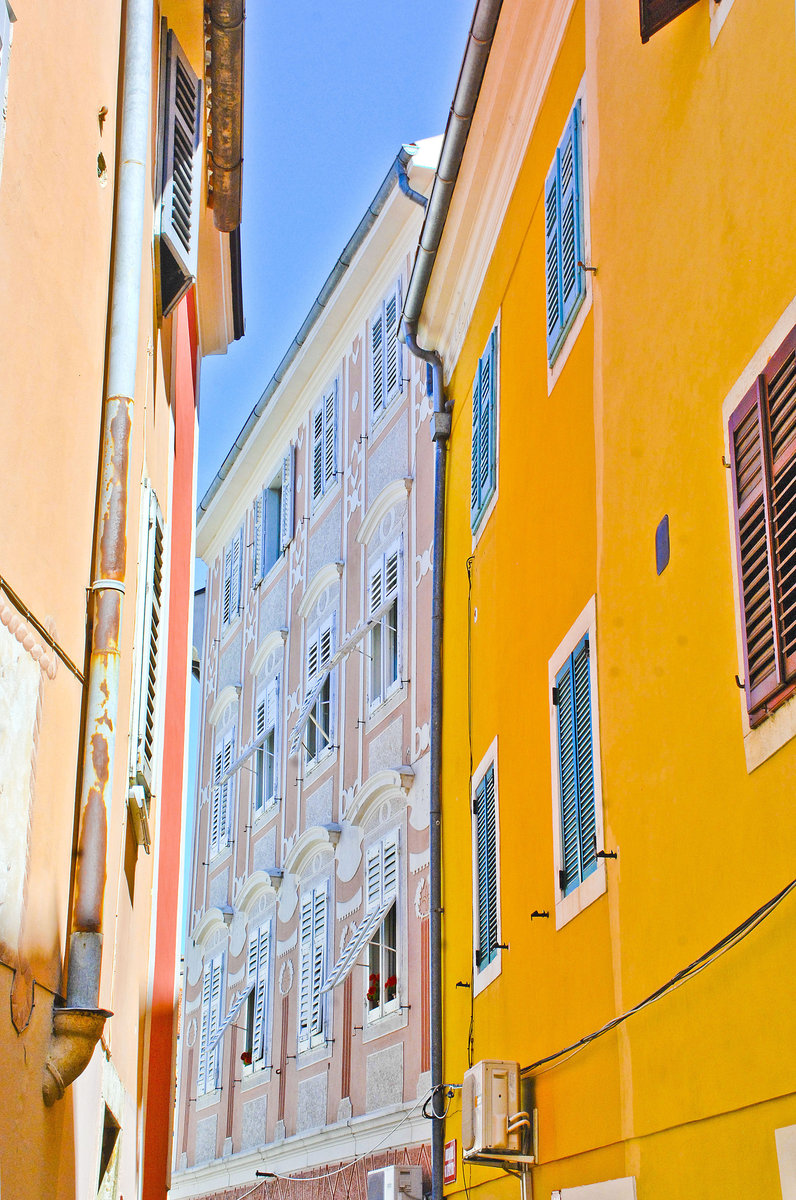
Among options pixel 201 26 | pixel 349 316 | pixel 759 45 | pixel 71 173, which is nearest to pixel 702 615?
pixel 759 45

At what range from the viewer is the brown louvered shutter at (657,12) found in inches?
250

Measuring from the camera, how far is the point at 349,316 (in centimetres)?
1930

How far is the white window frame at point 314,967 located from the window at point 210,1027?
3687 millimetres

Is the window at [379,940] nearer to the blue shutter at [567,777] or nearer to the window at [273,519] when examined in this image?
the blue shutter at [567,777]

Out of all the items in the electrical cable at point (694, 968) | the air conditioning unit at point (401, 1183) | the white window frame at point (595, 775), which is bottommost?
the air conditioning unit at point (401, 1183)

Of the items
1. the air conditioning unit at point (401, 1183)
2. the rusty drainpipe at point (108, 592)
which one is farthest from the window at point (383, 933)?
the rusty drainpipe at point (108, 592)

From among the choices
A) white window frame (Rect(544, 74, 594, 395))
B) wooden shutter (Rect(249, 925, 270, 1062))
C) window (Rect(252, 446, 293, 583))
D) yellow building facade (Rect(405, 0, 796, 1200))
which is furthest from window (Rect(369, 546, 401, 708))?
white window frame (Rect(544, 74, 594, 395))

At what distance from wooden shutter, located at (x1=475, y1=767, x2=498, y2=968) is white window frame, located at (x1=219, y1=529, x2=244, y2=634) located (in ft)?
43.1

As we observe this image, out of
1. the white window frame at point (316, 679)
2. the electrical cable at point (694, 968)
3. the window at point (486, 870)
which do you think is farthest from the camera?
the white window frame at point (316, 679)

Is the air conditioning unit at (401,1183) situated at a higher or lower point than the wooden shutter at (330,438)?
lower

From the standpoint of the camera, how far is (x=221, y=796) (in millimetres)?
22844

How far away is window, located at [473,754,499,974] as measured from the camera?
33.0ft

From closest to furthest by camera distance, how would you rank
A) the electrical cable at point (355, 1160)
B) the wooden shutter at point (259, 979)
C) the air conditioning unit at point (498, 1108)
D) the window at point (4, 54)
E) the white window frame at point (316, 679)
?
the window at point (4, 54)
the air conditioning unit at point (498, 1108)
the electrical cable at point (355, 1160)
the white window frame at point (316, 679)
the wooden shutter at point (259, 979)

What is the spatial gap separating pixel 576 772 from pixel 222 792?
15591 millimetres
